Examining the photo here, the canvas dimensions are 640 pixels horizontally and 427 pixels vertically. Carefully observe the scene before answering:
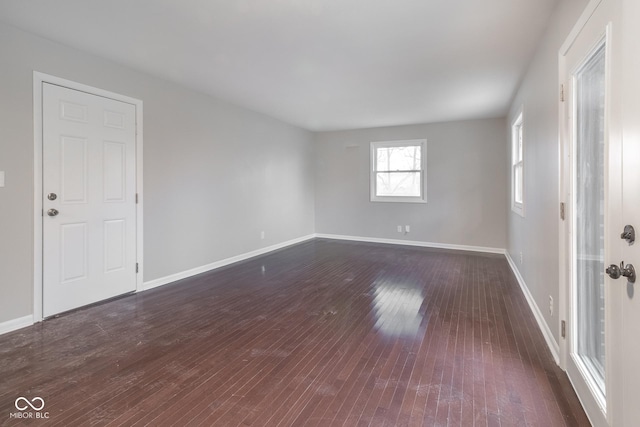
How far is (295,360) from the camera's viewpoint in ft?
7.34

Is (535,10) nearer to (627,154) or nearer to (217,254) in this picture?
(627,154)

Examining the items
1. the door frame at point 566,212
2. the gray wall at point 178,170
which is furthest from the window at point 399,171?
the door frame at point 566,212

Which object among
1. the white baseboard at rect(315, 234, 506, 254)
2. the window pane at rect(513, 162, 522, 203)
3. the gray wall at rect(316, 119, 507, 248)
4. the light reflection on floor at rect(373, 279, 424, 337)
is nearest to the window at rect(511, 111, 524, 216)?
the window pane at rect(513, 162, 522, 203)

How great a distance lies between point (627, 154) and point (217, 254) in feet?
15.5

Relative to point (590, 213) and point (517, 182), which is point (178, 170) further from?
point (517, 182)

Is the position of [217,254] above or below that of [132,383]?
above

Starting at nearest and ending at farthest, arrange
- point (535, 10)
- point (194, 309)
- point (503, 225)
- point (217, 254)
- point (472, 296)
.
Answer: point (535, 10) < point (194, 309) < point (472, 296) < point (217, 254) < point (503, 225)

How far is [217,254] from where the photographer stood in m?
4.92

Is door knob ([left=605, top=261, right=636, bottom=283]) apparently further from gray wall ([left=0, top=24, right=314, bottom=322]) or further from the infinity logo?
gray wall ([left=0, top=24, right=314, bottom=322])

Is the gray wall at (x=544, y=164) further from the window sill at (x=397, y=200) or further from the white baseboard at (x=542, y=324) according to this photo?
the window sill at (x=397, y=200)

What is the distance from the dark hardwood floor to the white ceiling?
257 centimetres

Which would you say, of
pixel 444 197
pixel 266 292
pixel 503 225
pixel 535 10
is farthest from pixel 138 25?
pixel 503 225

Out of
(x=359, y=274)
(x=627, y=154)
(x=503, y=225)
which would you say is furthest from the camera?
(x=503, y=225)

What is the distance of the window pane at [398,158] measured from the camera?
662cm
